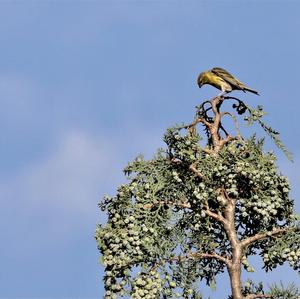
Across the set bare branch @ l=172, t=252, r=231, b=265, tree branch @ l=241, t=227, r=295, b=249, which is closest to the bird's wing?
tree branch @ l=241, t=227, r=295, b=249

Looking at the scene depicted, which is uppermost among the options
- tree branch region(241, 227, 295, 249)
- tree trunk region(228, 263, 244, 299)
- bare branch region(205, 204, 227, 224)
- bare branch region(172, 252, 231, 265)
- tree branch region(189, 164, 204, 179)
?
tree branch region(189, 164, 204, 179)

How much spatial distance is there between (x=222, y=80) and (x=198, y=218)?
385 centimetres

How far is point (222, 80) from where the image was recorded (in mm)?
17609

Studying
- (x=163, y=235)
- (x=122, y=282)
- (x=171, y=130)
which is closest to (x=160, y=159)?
(x=171, y=130)

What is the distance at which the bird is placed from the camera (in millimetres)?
17547

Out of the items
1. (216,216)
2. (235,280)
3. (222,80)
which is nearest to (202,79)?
(222,80)

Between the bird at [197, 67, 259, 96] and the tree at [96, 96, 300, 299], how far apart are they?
205cm

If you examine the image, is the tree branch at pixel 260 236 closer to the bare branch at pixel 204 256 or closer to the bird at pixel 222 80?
the bare branch at pixel 204 256

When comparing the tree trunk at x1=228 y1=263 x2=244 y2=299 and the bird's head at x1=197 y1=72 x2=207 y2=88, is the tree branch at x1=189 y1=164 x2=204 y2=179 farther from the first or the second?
the bird's head at x1=197 y1=72 x2=207 y2=88

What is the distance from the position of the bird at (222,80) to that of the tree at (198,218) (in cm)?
205

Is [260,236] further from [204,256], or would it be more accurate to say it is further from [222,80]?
[222,80]

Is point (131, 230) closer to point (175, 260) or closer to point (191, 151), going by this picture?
point (175, 260)

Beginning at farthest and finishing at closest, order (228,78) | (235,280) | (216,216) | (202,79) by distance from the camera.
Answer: (202,79) < (228,78) < (216,216) < (235,280)

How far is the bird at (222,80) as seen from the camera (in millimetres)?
17547
